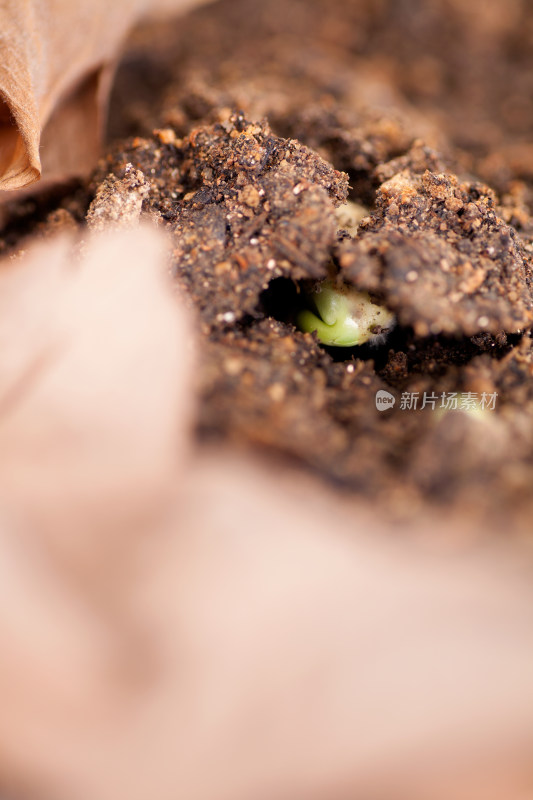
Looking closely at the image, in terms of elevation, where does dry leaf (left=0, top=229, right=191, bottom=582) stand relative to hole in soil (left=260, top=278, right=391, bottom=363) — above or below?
below

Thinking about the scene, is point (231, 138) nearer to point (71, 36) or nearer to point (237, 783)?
point (71, 36)

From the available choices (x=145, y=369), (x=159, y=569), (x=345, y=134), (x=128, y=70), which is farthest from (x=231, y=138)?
(x=128, y=70)

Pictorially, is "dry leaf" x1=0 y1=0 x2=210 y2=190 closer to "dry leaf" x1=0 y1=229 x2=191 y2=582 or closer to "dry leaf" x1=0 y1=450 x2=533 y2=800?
"dry leaf" x1=0 y1=229 x2=191 y2=582

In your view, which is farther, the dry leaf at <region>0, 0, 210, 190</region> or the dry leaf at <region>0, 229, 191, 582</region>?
the dry leaf at <region>0, 0, 210, 190</region>

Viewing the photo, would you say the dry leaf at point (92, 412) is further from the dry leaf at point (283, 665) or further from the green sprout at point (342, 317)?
the green sprout at point (342, 317)

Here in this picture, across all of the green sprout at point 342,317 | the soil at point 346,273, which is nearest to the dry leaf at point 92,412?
the soil at point 346,273

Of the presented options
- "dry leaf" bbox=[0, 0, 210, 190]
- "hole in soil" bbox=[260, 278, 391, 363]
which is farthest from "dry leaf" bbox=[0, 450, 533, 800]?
"dry leaf" bbox=[0, 0, 210, 190]

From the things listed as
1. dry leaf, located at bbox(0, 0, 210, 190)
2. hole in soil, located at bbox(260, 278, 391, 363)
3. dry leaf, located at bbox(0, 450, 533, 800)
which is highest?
dry leaf, located at bbox(0, 0, 210, 190)
